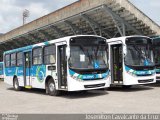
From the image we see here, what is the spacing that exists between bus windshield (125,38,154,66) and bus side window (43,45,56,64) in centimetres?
338

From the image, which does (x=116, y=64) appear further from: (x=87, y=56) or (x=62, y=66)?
(x=62, y=66)

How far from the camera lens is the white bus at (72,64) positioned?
542 inches

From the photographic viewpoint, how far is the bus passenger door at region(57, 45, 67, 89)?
1421 cm

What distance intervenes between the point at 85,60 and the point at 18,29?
2289 cm

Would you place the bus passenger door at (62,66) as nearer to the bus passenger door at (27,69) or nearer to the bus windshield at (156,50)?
the bus passenger door at (27,69)

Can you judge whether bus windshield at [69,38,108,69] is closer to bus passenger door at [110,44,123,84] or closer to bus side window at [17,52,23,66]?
bus passenger door at [110,44,123,84]

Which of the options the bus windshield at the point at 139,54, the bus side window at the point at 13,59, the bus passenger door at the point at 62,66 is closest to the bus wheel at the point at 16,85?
the bus side window at the point at 13,59

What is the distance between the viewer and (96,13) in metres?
21.9

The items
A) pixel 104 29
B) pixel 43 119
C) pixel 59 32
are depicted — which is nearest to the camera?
pixel 43 119

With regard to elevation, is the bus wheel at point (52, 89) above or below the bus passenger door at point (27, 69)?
below

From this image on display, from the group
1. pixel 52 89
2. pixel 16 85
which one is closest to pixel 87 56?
pixel 52 89

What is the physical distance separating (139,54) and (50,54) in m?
4.20

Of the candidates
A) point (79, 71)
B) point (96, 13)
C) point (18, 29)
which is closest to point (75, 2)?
point (96, 13)

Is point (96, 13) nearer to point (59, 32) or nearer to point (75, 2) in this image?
point (75, 2)
